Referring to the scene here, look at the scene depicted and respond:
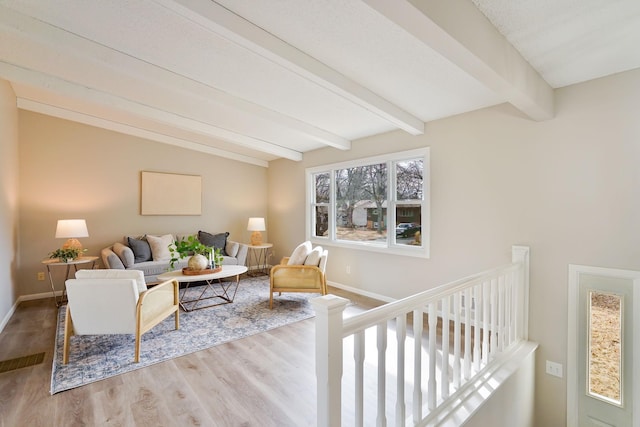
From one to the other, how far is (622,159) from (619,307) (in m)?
1.22

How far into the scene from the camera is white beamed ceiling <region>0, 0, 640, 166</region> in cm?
182

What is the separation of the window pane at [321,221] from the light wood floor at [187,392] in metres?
2.74

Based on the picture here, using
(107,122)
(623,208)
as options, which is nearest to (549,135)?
(623,208)

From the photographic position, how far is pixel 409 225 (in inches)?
160

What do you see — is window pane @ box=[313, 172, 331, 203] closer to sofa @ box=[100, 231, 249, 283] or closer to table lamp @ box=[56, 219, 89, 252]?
sofa @ box=[100, 231, 249, 283]

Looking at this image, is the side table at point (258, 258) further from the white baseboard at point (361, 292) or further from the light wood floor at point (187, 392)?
the light wood floor at point (187, 392)

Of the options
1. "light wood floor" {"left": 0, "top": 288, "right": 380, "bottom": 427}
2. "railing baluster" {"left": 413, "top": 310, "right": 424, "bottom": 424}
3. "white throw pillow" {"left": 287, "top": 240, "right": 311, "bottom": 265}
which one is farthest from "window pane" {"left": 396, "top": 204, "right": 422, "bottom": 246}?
"railing baluster" {"left": 413, "top": 310, "right": 424, "bottom": 424}

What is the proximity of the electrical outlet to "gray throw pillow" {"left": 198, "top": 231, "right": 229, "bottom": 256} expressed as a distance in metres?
4.99

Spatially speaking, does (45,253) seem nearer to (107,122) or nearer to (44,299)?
(44,299)

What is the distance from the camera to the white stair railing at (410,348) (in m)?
1.17

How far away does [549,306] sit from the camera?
2.74 meters

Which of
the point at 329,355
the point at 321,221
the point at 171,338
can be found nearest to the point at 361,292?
the point at 321,221

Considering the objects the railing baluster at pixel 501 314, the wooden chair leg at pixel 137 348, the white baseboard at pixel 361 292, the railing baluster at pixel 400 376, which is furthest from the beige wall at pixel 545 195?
the wooden chair leg at pixel 137 348

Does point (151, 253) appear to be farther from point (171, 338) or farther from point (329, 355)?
point (329, 355)
